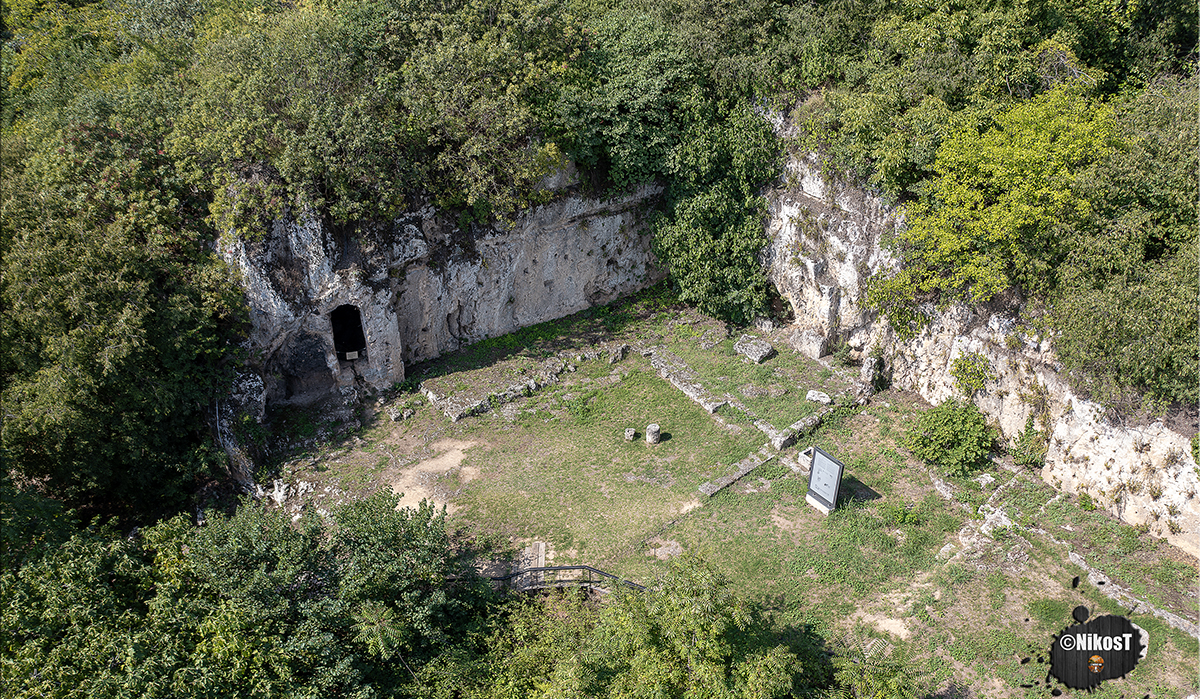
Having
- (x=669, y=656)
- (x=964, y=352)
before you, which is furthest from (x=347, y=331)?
(x=964, y=352)

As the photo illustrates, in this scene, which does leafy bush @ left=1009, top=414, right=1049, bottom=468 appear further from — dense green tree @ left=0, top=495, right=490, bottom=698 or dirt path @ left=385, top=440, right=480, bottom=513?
dirt path @ left=385, top=440, right=480, bottom=513

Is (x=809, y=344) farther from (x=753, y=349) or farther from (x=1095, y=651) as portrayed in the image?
(x=1095, y=651)

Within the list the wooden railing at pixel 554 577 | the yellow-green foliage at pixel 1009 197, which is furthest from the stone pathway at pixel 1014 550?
the wooden railing at pixel 554 577

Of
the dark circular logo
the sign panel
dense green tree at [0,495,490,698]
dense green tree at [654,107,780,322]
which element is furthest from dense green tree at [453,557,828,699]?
dense green tree at [654,107,780,322]

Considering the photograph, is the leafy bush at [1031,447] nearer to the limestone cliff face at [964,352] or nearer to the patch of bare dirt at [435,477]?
the limestone cliff face at [964,352]

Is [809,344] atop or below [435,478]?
atop

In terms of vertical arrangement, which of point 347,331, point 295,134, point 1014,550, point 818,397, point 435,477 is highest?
point 295,134
